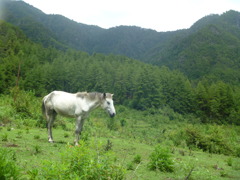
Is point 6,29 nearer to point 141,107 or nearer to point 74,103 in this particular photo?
point 141,107

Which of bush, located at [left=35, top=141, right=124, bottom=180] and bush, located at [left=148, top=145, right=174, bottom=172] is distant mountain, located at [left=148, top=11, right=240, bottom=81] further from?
bush, located at [left=35, top=141, right=124, bottom=180]

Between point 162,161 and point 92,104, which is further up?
point 92,104

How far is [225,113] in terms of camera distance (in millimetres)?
51312

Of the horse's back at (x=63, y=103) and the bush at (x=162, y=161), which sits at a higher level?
the horse's back at (x=63, y=103)

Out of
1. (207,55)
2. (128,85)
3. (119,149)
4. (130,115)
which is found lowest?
(130,115)

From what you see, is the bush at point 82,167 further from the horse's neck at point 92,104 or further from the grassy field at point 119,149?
the horse's neck at point 92,104

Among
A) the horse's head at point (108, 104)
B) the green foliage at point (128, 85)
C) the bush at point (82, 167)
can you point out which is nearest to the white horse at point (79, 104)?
the horse's head at point (108, 104)

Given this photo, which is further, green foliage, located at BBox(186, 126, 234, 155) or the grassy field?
green foliage, located at BBox(186, 126, 234, 155)

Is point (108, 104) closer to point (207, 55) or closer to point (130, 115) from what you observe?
point (130, 115)

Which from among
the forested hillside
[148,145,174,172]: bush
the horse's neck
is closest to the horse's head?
the horse's neck

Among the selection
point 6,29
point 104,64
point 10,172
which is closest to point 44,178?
point 10,172

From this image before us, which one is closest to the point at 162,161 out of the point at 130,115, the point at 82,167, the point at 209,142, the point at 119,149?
the point at 82,167

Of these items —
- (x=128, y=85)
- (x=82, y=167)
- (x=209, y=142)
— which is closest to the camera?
(x=82, y=167)

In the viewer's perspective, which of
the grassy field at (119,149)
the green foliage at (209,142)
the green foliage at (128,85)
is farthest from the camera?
the green foliage at (128,85)
